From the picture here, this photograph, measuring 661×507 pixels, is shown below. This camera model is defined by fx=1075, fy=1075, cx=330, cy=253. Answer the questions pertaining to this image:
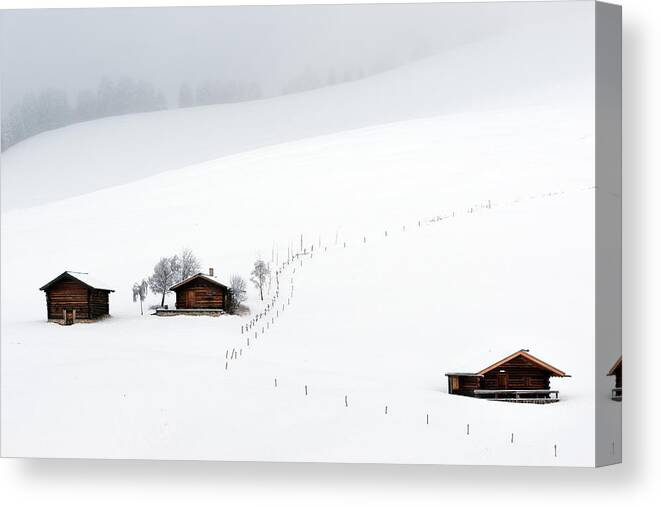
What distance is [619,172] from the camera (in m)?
11.8

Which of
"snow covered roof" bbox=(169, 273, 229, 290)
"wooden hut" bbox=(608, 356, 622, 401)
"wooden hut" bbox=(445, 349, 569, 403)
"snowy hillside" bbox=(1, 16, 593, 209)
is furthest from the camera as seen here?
"snow covered roof" bbox=(169, 273, 229, 290)

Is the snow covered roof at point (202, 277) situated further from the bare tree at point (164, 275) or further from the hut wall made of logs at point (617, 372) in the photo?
the hut wall made of logs at point (617, 372)

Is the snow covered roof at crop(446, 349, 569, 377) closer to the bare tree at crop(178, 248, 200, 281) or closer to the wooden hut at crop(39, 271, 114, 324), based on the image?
the bare tree at crop(178, 248, 200, 281)

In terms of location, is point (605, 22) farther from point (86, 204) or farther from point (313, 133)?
point (86, 204)

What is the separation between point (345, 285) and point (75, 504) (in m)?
4.07

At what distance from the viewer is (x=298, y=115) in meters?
12.8

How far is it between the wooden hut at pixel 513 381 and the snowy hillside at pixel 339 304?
108 mm

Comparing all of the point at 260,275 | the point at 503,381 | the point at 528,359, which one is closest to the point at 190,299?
the point at 260,275

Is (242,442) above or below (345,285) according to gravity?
below

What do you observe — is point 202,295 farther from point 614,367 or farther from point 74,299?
point 614,367

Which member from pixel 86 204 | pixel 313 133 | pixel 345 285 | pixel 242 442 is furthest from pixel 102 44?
pixel 242 442

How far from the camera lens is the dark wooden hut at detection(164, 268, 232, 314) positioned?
12.6 metres

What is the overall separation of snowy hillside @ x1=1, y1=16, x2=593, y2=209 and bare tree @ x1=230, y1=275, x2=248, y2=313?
60.1 inches

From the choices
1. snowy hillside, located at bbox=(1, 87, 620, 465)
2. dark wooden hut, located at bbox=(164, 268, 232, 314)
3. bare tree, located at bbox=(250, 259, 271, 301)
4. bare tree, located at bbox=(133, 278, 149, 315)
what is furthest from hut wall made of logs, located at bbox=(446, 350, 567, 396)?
bare tree, located at bbox=(133, 278, 149, 315)
